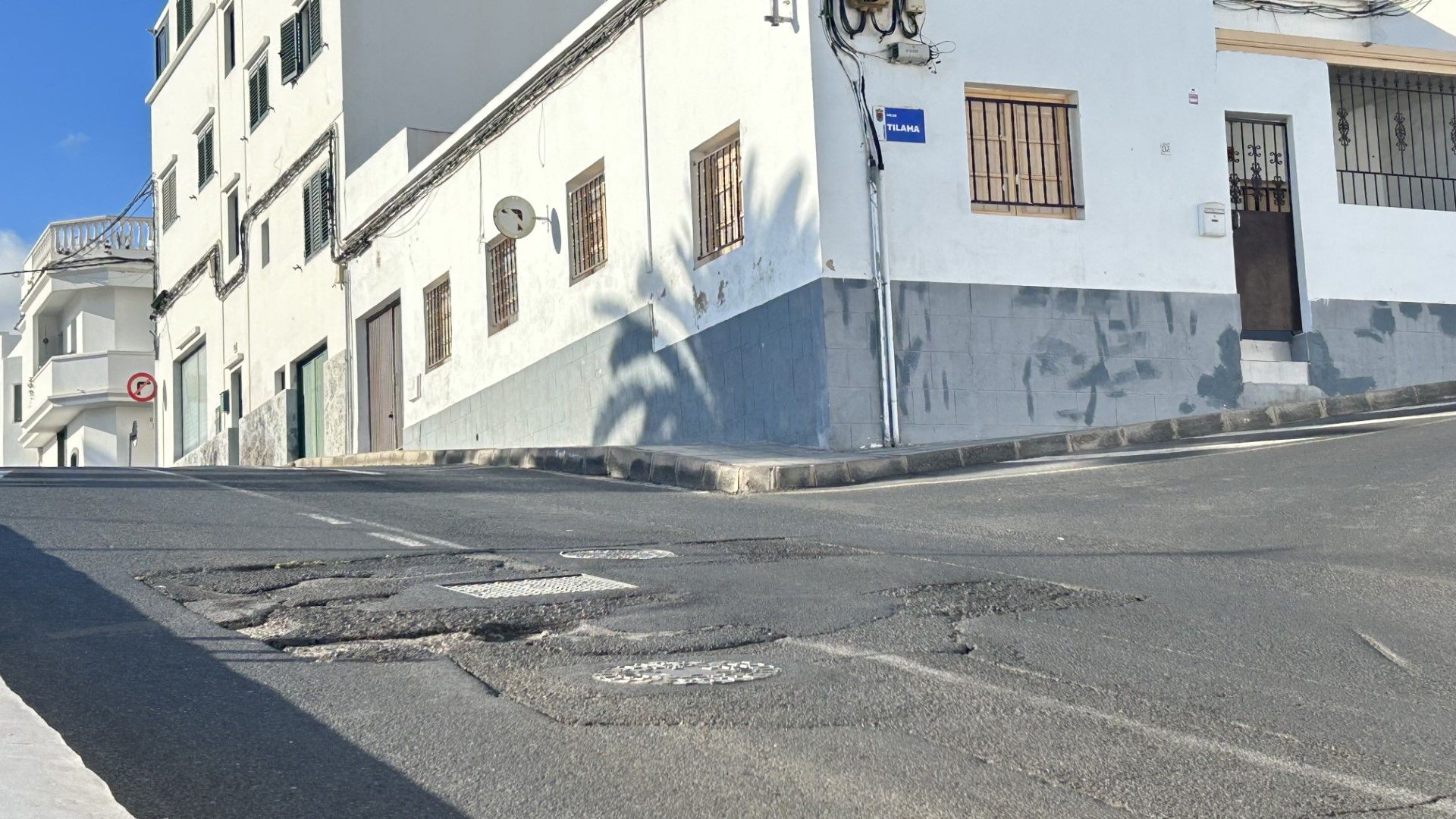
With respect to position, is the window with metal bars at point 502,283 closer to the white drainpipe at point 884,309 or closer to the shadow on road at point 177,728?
the white drainpipe at point 884,309

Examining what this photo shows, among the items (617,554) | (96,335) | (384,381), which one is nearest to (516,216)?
(384,381)

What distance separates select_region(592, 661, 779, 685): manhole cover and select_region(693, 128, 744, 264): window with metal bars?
11.2 metres

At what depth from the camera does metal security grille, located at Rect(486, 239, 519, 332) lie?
22.7 metres

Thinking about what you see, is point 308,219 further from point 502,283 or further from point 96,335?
point 96,335

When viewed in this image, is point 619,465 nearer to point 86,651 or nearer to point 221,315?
point 86,651

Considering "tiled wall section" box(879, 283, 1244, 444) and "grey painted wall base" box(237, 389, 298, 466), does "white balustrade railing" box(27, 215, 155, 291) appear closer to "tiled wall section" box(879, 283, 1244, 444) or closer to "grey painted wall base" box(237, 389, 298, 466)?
"grey painted wall base" box(237, 389, 298, 466)

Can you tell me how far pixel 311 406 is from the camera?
30422 millimetres

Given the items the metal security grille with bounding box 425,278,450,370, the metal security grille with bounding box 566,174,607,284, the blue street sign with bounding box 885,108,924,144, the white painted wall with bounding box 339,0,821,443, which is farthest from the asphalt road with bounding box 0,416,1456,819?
the metal security grille with bounding box 425,278,450,370

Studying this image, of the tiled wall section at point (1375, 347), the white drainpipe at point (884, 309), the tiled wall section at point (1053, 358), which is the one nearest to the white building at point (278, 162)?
the white drainpipe at point (884, 309)

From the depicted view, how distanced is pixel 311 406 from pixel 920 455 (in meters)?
19.3

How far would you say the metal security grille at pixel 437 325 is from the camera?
25.1 m

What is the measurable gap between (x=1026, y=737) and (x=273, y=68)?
30.2 metres

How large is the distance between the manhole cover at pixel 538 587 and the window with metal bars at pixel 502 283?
50.1 ft

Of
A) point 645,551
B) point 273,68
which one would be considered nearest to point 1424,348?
point 645,551
